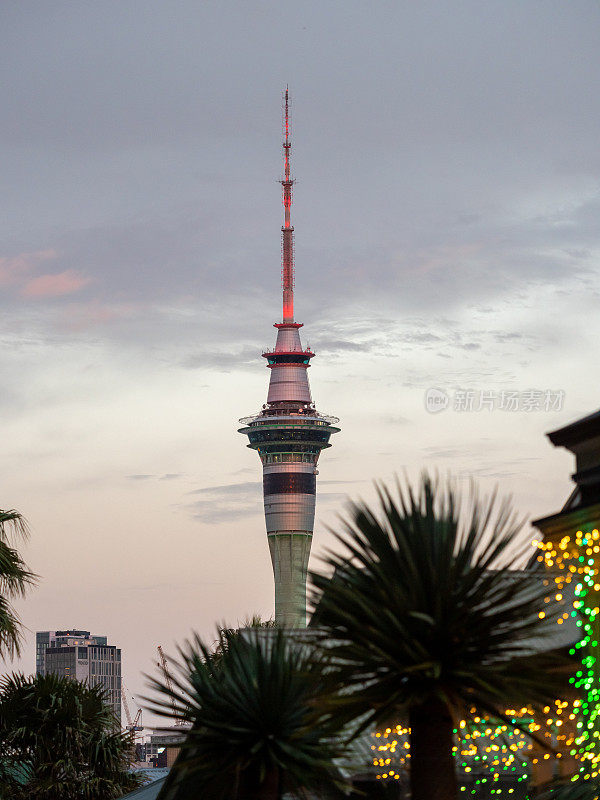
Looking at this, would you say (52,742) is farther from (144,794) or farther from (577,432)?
(577,432)

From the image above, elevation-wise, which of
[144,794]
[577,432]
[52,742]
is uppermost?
[577,432]

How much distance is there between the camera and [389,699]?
642 inches

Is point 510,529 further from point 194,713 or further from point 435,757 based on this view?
point 194,713

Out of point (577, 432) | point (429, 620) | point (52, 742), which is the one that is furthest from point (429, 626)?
point (52, 742)

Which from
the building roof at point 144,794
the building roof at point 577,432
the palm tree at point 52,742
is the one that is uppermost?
the building roof at point 577,432

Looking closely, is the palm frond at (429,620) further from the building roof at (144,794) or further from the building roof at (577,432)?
the building roof at (144,794)

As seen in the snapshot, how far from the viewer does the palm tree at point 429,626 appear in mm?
16297

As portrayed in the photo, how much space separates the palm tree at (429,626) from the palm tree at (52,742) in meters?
16.2

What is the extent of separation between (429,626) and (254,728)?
3.97 metres

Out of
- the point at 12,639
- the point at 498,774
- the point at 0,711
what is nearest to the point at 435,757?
the point at 498,774

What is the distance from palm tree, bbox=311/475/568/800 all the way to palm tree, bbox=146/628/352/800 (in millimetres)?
2082

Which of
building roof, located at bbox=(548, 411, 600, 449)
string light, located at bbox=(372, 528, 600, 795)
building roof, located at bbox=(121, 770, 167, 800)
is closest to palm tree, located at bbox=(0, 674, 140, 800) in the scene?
building roof, located at bbox=(121, 770, 167, 800)

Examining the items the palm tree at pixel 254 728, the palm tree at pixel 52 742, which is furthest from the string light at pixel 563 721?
the palm tree at pixel 52 742

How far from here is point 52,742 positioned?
31.7 m
